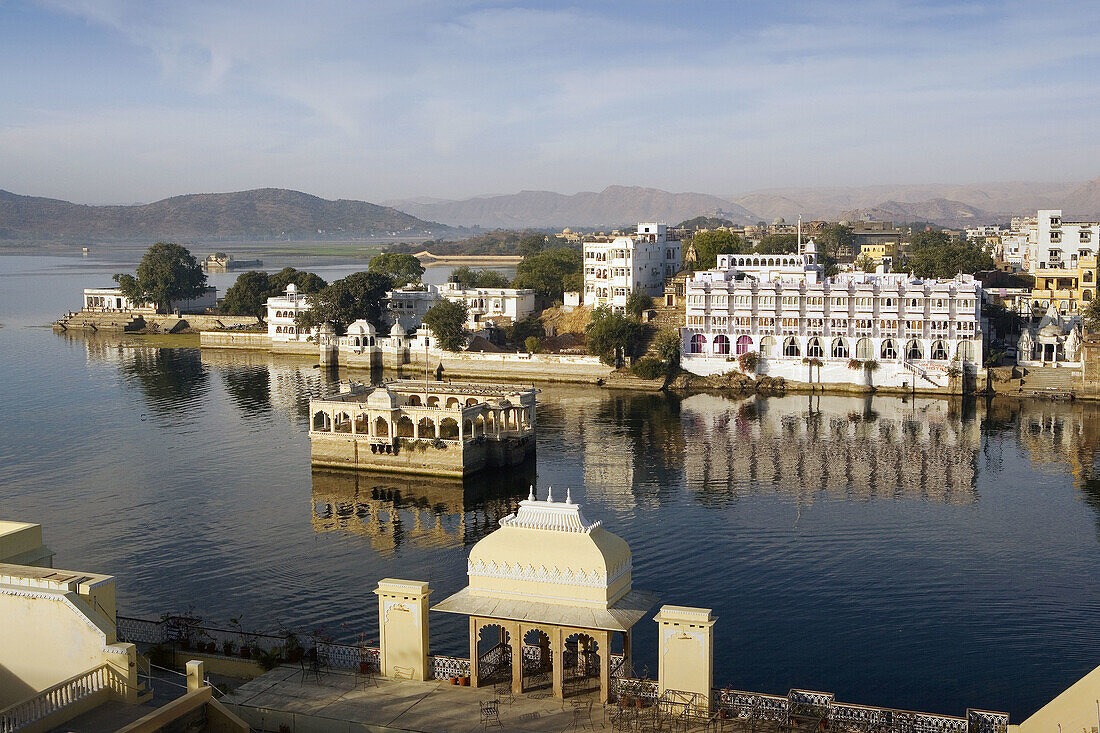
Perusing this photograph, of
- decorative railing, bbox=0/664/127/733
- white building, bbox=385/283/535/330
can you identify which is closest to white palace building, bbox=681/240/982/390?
white building, bbox=385/283/535/330

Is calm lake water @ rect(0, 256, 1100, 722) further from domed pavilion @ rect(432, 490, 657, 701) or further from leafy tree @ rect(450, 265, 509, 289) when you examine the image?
leafy tree @ rect(450, 265, 509, 289)

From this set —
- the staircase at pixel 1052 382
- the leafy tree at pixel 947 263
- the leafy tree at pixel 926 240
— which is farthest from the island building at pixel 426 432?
the leafy tree at pixel 926 240

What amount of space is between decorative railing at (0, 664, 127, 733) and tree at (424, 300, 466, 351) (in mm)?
54823

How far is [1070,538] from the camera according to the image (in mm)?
32281

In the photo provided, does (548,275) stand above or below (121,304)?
above

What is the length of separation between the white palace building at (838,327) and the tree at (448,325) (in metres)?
13.4

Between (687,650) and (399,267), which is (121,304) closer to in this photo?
(399,267)

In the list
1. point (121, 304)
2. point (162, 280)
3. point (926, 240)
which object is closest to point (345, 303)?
point (162, 280)

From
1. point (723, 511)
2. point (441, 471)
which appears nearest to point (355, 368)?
point (441, 471)

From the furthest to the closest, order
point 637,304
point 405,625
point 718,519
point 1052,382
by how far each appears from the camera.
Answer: point 637,304 < point 1052,382 < point 718,519 < point 405,625

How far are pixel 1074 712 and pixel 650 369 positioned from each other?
159 feet

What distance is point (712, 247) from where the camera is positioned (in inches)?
3206

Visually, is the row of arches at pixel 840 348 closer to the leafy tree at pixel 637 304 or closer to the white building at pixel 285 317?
the leafy tree at pixel 637 304

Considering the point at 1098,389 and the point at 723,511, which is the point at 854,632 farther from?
the point at 1098,389
